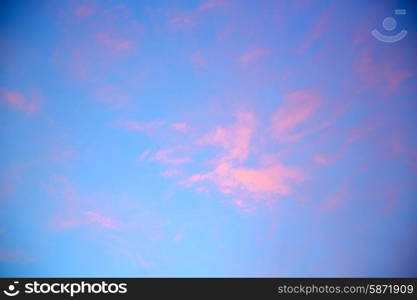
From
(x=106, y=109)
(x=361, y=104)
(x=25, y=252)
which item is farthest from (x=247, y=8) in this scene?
(x=25, y=252)

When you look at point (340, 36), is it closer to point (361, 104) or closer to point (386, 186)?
point (361, 104)

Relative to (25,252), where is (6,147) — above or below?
above

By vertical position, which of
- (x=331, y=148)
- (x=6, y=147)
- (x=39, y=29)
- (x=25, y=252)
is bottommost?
(x=25, y=252)

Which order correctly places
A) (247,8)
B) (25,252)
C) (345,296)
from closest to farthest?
(345,296), (25,252), (247,8)

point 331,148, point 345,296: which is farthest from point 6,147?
point 345,296

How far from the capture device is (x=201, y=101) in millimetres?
2270

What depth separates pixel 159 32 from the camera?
2.28 m

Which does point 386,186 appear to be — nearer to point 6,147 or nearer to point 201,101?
point 201,101

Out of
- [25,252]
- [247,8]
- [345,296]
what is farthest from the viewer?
[247,8]

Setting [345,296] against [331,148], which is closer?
[345,296]

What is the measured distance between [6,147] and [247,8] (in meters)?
1.78

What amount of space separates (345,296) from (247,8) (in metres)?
1.85

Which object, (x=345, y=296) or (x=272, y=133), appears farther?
(x=272, y=133)

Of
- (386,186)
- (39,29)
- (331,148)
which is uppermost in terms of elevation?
(39,29)
